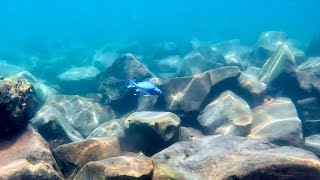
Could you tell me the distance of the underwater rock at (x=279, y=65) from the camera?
27.6 feet

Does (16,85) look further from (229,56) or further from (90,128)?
(229,56)

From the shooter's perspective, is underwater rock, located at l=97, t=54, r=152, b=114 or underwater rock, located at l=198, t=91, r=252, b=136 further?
underwater rock, located at l=97, t=54, r=152, b=114

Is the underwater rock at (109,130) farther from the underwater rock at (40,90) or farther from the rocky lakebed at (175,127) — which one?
the underwater rock at (40,90)

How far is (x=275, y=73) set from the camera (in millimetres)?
8633

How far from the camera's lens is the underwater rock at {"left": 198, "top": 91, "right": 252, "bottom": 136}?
21.7ft

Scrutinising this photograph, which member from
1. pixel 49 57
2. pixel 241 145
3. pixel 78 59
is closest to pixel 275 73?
pixel 241 145

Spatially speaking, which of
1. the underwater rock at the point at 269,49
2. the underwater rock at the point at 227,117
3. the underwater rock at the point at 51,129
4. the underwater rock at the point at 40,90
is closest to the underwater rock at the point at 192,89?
the underwater rock at the point at 227,117

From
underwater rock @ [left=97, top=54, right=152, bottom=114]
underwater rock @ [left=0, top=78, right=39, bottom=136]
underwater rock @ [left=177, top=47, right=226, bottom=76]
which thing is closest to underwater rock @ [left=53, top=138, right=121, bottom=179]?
underwater rock @ [left=0, top=78, right=39, bottom=136]

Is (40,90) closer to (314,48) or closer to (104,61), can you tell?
(104,61)

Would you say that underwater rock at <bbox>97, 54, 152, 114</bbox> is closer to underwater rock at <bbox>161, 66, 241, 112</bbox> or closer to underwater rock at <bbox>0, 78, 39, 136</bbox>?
underwater rock at <bbox>161, 66, 241, 112</bbox>

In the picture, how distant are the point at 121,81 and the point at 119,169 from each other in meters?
5.71

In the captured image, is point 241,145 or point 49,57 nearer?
point 241,145

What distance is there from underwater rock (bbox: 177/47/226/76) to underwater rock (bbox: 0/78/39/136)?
6.88 m

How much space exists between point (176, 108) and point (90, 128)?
8.81ft
